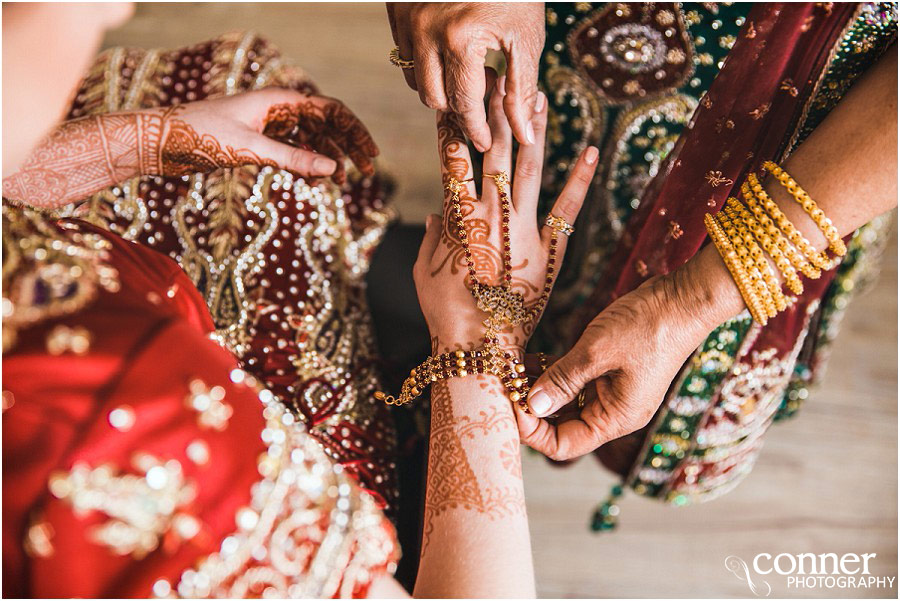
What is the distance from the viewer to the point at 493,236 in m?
0.69

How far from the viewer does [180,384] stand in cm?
40

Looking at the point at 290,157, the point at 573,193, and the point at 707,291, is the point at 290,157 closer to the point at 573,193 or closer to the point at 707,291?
the point at 573,193

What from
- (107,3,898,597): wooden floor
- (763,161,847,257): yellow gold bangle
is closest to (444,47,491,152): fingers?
(763,161,847,257): yellow gold bangle


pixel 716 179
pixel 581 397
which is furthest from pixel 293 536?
pixel 716 179

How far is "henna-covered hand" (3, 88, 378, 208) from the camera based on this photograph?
2.38ft

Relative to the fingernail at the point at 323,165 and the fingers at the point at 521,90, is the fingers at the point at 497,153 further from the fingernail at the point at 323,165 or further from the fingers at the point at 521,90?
the fingernail at the point at 323,165

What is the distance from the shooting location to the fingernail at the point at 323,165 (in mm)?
779

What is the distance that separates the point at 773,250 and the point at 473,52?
1.20ft

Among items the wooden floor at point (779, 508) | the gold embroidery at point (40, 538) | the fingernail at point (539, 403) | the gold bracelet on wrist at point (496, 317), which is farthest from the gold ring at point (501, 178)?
the wooden floor at point (779, 508)

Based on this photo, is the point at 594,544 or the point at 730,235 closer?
the point at 730,235

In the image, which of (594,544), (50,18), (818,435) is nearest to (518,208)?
(50,18)

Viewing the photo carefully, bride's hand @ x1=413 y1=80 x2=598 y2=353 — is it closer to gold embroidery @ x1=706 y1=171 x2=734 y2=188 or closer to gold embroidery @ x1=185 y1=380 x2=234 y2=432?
gold embroidery @ x1=706 y1=171 x2=734 y2=188

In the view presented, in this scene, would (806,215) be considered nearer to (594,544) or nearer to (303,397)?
(303,397)

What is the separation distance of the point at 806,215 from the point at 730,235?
0.07 meters
